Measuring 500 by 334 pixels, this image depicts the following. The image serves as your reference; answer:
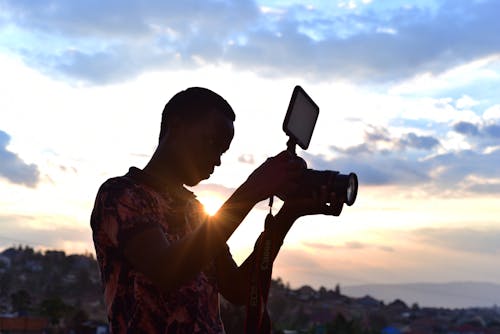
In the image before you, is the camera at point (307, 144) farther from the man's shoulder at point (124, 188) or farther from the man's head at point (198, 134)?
the man's shoulder at point (124, 188)

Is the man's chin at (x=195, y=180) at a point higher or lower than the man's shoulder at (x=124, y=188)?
higher

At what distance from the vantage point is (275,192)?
274 cm

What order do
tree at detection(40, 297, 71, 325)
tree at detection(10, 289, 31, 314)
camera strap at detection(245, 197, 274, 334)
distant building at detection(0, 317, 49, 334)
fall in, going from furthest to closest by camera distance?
tree at detection(10, 289, 31, 314), tree at detection(40, 297, 71, 325), distant building at detection(0, 317, 49, 334), camera strap at detection(245, 197, 274, 334)

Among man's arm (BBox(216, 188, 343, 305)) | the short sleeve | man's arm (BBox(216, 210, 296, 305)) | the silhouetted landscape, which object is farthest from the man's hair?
the silhouetted landscape

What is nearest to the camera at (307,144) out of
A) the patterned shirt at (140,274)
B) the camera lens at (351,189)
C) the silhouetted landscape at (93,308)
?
the camera lens at (351,189)

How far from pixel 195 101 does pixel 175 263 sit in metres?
0.74

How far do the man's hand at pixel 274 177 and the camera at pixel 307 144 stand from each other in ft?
0.23

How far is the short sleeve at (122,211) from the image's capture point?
2885 millimetres

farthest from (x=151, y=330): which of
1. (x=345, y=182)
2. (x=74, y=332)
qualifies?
(x=74, y=332)

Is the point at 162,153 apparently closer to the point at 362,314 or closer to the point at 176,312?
the point at 176,312

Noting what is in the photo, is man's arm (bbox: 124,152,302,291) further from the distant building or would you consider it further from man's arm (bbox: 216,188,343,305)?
the distant building

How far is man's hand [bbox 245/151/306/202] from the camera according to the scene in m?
2.73

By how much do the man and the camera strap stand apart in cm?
5

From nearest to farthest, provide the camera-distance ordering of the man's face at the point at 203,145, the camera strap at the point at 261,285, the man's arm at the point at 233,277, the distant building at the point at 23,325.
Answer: the camera strap at the point at 261,285, the man's face at the point at 203,145, the man's arm at the point at 233,277, the distant building at the point at 23,325
